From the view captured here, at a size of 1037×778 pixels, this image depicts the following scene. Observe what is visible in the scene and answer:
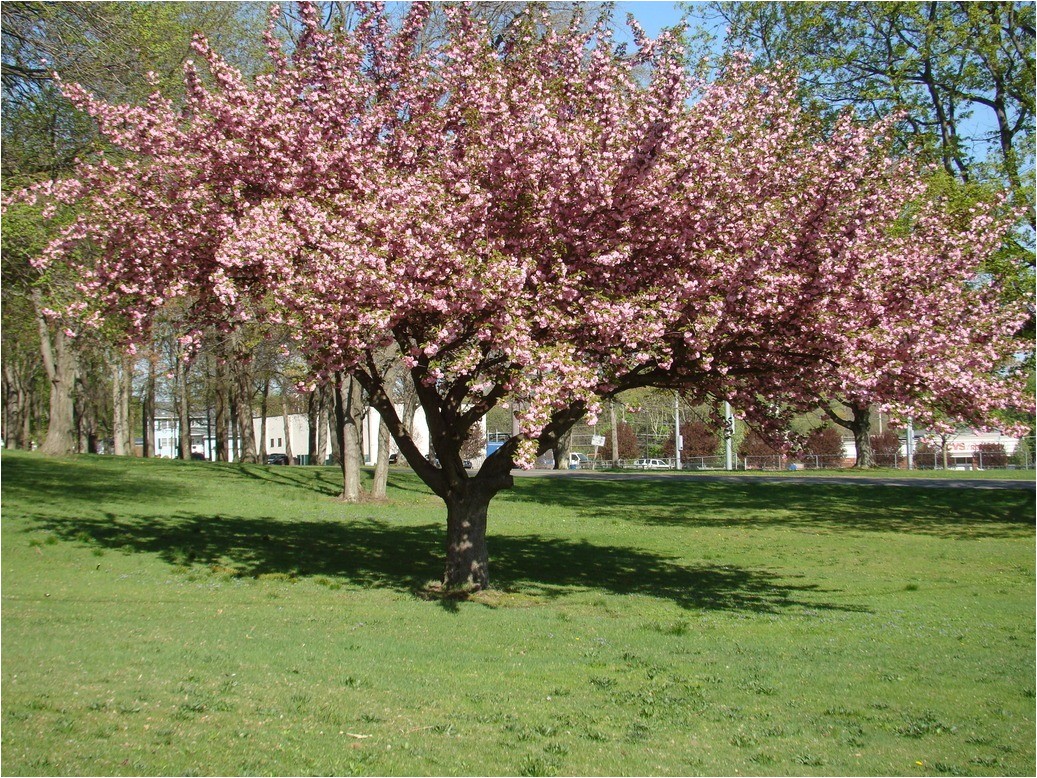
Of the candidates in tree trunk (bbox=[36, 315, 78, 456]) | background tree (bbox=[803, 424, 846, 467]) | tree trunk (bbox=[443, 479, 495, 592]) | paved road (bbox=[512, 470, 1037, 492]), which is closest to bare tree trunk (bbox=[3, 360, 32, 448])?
tree trunk (bbox=[36, 315, 78, 456])

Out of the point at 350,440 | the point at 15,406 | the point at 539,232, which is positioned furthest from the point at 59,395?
the point at 539,232

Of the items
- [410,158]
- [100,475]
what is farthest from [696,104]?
[100,475]

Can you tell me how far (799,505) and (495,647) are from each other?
22132mm

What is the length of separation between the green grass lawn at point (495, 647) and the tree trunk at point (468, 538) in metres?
0.73

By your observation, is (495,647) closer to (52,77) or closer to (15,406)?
(52,77)

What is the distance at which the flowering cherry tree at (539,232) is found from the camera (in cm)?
1153

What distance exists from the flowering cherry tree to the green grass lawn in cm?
294

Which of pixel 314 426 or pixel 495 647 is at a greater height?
pixel 314 426

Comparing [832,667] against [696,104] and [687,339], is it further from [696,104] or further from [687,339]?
[696,104]

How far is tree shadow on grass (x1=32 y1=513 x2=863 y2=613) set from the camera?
15914 mm

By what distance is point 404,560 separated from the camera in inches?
710

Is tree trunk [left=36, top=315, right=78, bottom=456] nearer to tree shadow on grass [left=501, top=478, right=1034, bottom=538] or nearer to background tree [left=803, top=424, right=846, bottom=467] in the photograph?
tree shadow on grass [left=501, top=478, right=1034, bottom=538]

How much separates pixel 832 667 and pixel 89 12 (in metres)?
17.1

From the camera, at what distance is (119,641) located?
1010cm
